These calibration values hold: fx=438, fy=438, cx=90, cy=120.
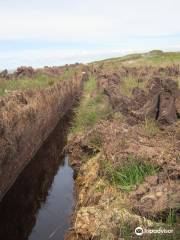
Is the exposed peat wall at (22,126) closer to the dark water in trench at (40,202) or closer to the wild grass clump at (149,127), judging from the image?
the dark water in trench at (40,202)

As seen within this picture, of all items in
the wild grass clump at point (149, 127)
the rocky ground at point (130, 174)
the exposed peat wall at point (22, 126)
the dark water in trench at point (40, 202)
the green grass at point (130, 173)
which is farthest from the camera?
the wild grass clump at point (149, 127)

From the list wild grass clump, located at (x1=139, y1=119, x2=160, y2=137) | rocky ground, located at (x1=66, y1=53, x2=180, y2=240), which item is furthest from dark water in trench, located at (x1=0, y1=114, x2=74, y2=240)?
wild grass clump, located at (x1=139, y1=119, x2=160, y2=137)

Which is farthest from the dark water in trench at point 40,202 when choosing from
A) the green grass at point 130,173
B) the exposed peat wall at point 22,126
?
the green grass at point 130,173

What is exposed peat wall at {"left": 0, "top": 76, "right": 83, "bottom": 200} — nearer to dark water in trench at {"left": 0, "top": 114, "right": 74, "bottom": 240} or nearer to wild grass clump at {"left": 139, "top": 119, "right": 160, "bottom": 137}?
dark water in trench at {"left": 0, "top": 114, "right": 74, "bottom": 240}

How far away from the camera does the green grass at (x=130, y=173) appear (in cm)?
992

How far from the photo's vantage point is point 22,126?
16.1m

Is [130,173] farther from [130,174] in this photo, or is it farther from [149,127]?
[149,127]

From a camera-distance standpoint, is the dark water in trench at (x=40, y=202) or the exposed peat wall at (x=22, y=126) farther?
the exposed peat wall at (x=22, y=126)

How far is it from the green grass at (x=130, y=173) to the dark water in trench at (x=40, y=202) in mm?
2025

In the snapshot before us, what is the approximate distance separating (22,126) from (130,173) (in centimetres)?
689

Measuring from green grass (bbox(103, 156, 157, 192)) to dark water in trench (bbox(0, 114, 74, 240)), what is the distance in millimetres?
2025

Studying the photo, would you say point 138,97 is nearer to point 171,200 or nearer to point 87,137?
point 87,137

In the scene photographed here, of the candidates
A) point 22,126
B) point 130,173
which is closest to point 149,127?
point 22,126

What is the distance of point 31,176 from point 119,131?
13.4 feet
